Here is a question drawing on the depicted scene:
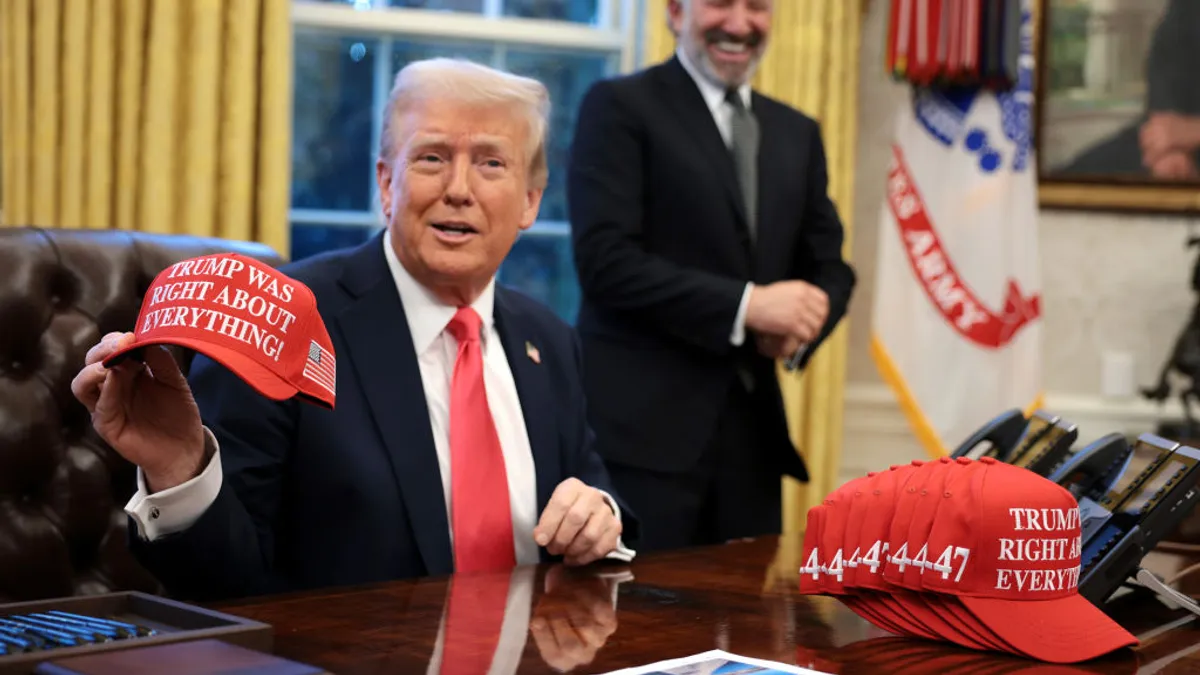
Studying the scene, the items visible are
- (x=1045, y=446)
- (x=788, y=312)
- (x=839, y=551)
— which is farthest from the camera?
(x=788, y=312)

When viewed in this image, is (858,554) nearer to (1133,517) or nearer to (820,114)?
(1133,517)

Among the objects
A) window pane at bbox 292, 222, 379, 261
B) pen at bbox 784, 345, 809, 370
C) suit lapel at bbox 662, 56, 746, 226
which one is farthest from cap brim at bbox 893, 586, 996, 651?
window pane at bbox 292, 222, 379, 261

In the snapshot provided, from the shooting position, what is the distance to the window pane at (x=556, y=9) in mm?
4387

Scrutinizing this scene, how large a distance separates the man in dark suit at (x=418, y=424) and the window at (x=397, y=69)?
2183mm

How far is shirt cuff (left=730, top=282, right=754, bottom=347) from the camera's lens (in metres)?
2.72

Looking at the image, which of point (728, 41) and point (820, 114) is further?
point (820, 114)

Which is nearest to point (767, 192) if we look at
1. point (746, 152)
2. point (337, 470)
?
point (746, 152)

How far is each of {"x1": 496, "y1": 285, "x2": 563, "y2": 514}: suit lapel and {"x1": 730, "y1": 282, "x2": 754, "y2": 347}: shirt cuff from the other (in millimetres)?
787

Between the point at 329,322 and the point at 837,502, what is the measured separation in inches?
31.2

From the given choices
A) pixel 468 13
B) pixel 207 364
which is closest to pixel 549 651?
pixel 207 364

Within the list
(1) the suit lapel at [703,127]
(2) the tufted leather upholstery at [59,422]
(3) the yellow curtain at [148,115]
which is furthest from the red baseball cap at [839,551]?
(3) the yellow curtain at [148,115]

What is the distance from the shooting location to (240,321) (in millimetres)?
1078

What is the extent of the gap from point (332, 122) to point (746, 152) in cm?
174

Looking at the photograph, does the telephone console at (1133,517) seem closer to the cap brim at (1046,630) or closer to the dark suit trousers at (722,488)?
the cap brim at (1046,630)
